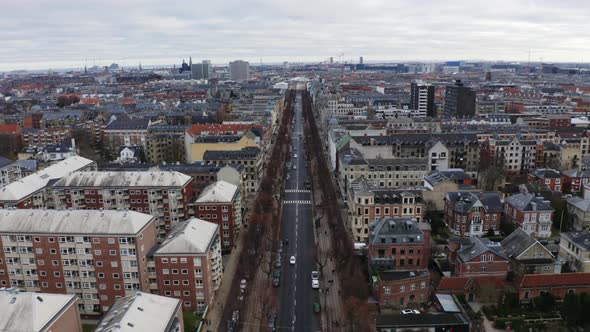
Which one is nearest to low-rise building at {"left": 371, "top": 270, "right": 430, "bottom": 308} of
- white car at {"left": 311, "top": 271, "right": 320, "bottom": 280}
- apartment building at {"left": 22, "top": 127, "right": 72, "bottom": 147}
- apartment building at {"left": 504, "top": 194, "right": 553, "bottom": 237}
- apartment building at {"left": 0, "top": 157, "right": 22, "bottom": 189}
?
white car at {"left": 311, "top": 271, "right": 320, "bottom": 280}

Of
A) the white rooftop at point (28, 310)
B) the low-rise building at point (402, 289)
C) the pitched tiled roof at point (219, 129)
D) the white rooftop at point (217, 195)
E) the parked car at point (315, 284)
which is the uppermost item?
the pitched tiled roof at point (219, 129)

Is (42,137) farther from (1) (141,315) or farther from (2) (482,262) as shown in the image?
(2) (482,262)

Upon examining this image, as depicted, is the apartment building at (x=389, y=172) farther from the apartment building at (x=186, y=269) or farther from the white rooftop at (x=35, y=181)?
the white rooftop at (x=35, y=181)

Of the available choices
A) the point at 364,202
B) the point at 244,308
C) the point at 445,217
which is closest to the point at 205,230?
the point at 244,308

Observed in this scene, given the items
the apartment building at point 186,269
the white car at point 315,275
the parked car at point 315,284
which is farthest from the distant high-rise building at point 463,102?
the apartment building at point 186,269

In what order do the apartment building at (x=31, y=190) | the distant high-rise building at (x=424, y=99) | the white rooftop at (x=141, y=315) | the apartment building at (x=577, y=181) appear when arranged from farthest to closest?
1. the distant high-rise building at (x=424, y=99)
2. the apartment building at (x=577, y=181)
3. the apartment building at (x=31, y=190)
4. the white rooftop at (x=141, y=315)

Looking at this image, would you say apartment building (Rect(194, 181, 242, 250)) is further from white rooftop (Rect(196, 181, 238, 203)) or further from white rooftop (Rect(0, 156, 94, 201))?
white rooftop (Rect(0, 156, 94, 201))
